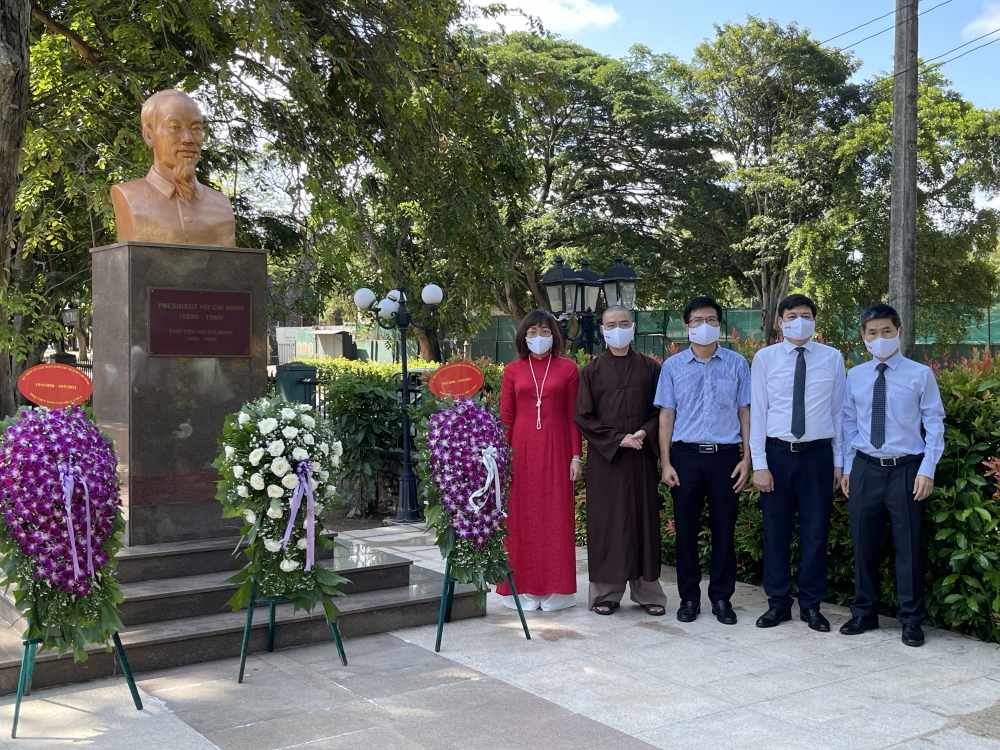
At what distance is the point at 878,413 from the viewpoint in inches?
214

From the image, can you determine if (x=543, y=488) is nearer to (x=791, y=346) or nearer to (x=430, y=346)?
(x=791, y=346)

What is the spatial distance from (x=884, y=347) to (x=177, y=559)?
434 cm

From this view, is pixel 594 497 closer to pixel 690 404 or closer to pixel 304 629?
pixel 690 404

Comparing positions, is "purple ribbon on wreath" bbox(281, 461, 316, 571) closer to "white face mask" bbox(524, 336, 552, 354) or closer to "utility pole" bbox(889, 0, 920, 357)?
"white face mask" bbox(524, 336, 552, 354)

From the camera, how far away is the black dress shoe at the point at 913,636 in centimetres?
539

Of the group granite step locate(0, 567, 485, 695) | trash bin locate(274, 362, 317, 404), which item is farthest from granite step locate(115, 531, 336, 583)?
trash bin locate(274, 362, 317, 404)

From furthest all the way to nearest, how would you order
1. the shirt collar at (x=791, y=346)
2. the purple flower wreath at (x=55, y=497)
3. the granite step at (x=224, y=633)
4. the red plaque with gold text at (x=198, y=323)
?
the red plaque with gold text at (x=198, y=323), the shirt collar at (x=791, y=346), the granite step at (x=224, y=633), the purple flower wreath at (x=55, y=497)

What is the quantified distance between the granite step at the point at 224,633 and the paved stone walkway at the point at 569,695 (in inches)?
3.4

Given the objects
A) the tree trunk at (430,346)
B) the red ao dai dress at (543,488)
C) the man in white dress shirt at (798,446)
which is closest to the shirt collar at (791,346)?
the man in white dress shirt at (798,446)

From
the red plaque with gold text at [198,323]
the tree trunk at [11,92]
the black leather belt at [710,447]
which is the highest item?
the tree trunk at [11,92]

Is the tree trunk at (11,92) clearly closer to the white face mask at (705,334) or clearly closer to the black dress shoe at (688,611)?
the white face mask at (705,334)

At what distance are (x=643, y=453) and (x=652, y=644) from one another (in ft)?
4.10

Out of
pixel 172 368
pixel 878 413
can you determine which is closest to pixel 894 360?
pixel 878 413

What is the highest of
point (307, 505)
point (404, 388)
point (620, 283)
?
point (620, 283)
